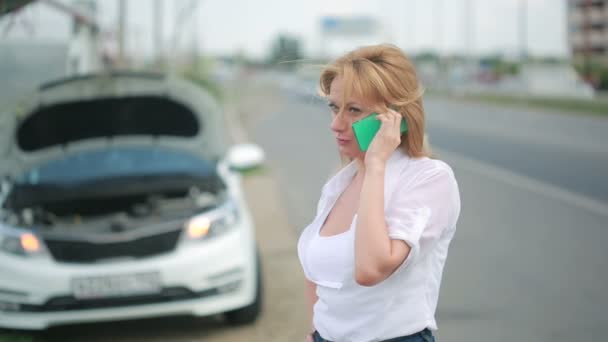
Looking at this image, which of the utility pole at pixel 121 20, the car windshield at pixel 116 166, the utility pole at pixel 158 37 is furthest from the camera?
the utility pole at pixel 158 37

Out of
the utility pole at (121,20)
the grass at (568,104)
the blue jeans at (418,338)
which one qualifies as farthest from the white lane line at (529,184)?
the grass at (568,104)

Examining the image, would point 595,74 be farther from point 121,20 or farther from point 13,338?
point 13,338

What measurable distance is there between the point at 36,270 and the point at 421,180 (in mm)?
4015

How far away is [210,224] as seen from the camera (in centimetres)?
609

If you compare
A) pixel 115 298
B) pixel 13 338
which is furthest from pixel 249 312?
pixel 13 338

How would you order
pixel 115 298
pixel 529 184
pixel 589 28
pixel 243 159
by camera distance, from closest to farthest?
pixel 115 298 < pixel 243 159 < pixel 529 184 < pixel 589 28

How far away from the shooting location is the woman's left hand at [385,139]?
2.14 meters

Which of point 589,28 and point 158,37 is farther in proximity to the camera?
point 589,28

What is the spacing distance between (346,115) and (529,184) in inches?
491

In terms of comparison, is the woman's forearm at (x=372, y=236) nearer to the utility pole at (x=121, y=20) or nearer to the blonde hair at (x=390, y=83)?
the blonde hair at (x=390, y=83)

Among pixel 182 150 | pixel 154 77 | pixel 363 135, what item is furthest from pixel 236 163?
pixel 363 135

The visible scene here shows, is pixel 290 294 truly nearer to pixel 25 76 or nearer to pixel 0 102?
pixel 0 102

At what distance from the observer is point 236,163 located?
7.13 metres

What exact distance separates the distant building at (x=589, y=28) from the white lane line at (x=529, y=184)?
385 ft
